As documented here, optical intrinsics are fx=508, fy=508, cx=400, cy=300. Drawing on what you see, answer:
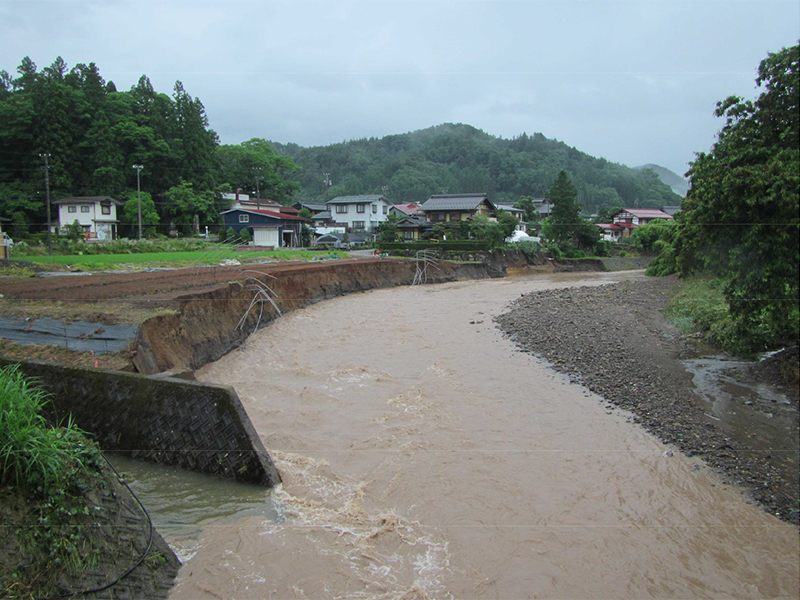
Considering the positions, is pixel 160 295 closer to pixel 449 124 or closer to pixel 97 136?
pixel 97 136

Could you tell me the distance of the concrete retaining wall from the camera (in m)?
6.73

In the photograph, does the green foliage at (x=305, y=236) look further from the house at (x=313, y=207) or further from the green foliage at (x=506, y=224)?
the green foliage at (x=506, y=224)

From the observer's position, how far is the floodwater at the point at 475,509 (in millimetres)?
5270

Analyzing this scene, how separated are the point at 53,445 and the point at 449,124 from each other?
200 metres

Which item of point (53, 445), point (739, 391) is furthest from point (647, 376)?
point (53, 445)

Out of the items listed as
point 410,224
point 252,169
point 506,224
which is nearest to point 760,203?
point 506,224

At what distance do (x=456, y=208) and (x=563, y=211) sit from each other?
1110 centimetres

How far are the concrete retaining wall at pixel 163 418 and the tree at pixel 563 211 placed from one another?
46792 mm

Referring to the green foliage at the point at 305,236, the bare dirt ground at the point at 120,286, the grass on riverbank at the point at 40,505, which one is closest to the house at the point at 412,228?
the green foliage at the point at 305,236

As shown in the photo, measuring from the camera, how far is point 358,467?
25.1 ft

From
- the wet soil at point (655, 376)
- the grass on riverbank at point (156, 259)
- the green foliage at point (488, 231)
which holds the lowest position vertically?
the wet soil at point (655, 376)

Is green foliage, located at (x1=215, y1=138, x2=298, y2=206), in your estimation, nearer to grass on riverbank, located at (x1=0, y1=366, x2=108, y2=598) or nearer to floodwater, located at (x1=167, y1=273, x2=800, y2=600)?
floodwater, located at (x1=167, y1=273, x2=800, y2=600)

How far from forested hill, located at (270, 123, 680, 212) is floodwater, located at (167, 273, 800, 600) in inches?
3208

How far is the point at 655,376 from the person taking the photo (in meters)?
11.4
